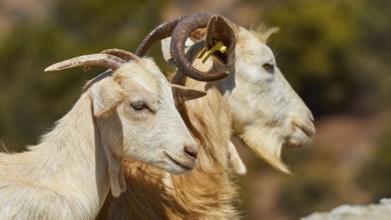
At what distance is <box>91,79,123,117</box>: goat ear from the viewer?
8158mm

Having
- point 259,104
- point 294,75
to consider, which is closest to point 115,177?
point 259,104

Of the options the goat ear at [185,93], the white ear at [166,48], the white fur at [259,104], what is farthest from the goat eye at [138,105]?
the white ear at [166,48]

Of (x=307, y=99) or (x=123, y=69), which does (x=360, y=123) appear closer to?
(x=307, y=99)

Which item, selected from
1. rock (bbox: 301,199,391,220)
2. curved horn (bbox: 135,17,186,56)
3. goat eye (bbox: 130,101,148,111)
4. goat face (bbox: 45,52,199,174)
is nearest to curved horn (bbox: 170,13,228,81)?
curved horn (bbox: 135,17,186,56)

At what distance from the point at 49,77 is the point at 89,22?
12.4 metres

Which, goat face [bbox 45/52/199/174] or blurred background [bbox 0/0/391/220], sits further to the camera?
blurred background [bbox 0/0/391/220]

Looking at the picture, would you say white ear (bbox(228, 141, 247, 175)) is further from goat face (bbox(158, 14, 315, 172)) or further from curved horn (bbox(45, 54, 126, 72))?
curved horn (bbox(45, 54, 126, 72))

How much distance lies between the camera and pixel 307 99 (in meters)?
50.5

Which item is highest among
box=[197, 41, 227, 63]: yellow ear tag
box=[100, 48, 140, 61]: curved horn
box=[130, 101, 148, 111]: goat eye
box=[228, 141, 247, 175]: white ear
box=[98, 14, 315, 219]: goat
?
box=[100, 48, 140, 61]: curved horn

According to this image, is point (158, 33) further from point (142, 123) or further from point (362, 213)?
point (362, 213)

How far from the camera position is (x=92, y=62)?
8445 mm

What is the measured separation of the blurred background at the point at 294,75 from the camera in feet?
134

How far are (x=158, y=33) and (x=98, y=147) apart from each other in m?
1.88

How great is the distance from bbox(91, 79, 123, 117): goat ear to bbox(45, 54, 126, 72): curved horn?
7.5 inches
